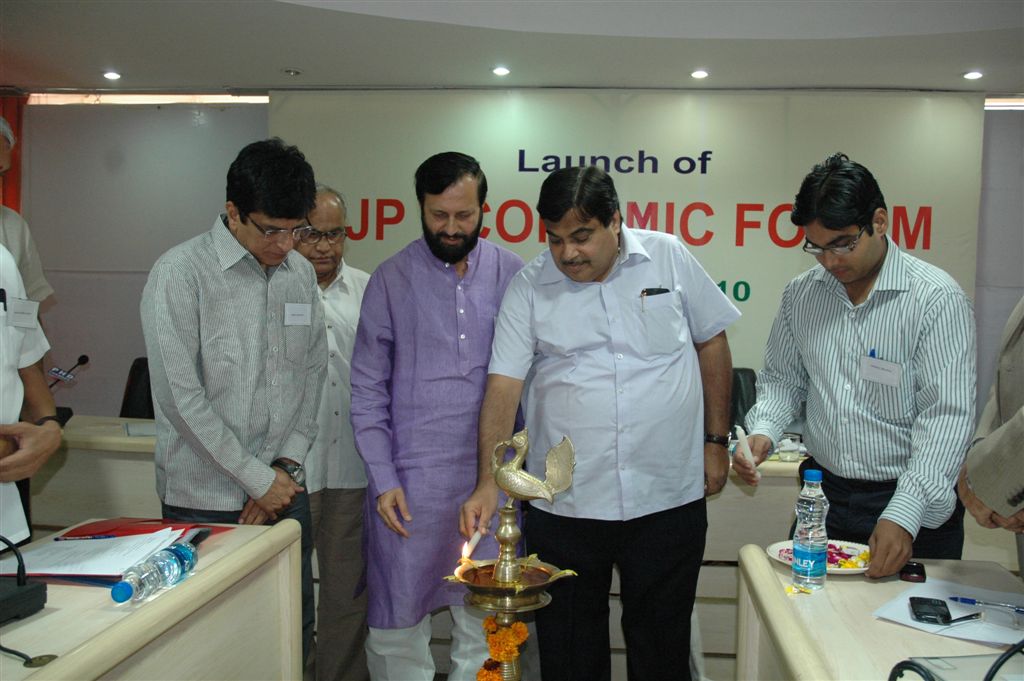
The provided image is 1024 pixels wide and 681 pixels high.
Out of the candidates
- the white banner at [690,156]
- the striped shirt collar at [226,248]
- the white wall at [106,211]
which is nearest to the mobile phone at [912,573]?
the striped shirt collar at [226,248]

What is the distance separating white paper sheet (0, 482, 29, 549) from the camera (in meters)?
1.76

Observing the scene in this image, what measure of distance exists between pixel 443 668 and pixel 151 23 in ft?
10.1

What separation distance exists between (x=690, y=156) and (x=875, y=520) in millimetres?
3297

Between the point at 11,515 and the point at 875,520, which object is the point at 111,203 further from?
the point at 875,520

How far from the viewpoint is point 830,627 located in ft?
4.75

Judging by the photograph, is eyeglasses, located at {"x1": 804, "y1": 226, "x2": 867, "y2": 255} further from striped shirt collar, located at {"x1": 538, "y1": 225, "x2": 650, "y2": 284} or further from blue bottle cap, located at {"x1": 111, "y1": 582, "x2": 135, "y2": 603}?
blue bottle cap, located at {"x1": 111, "y1": 582, "x2": 135, "y2": 603}

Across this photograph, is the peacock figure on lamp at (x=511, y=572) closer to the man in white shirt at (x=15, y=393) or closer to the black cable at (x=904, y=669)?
the black cable at (x=904, y=669)

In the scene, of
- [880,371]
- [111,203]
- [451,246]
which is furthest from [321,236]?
[111,203]

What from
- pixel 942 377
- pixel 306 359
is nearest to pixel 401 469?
pixel 306 359

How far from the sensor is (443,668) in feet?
10.3

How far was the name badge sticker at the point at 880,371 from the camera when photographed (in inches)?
74.1

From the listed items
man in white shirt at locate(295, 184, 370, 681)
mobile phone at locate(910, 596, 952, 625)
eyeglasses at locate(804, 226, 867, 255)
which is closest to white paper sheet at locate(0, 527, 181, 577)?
man in white shirt at locate(295, 184, 370, 681)

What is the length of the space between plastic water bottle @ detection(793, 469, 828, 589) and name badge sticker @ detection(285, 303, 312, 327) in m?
1.37

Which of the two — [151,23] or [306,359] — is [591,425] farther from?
[151,23]
